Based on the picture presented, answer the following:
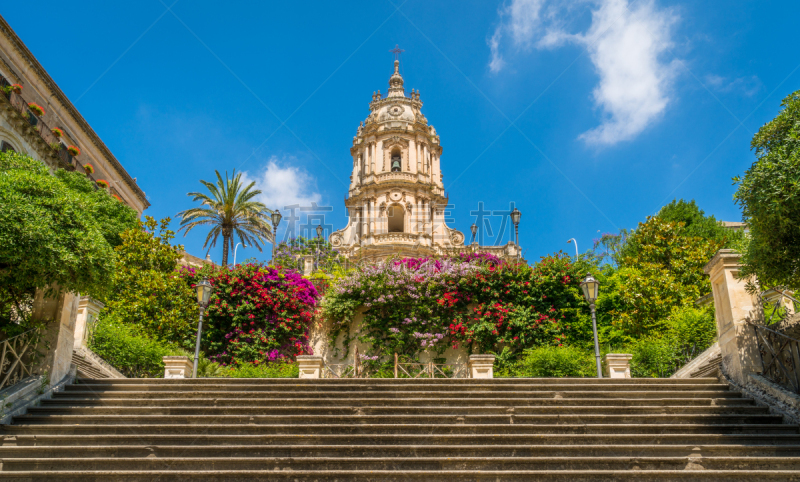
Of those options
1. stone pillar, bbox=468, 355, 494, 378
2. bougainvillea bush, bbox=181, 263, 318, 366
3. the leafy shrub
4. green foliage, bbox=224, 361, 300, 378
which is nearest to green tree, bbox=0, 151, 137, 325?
green foliage, bbox=224, 361, 300, 378

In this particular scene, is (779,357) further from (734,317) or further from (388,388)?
(388,388)

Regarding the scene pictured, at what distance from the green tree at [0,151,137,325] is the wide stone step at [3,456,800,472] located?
9.69 feet

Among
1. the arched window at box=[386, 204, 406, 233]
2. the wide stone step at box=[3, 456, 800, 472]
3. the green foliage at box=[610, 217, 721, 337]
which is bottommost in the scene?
the wide stone step at box=[3, 456, 800, 472]

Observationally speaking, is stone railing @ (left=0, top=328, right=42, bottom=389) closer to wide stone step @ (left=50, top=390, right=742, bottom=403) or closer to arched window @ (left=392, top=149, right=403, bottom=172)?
wide stone step @ (left=50, top=390, right=742, bottom=403)

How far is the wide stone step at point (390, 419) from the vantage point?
8.86 metres

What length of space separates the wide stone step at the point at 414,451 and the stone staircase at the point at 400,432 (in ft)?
0.05

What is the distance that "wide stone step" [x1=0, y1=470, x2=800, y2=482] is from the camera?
23.6 feet

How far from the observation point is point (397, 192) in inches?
1767

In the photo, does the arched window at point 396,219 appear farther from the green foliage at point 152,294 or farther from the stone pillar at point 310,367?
the stone pillar at point 310,367

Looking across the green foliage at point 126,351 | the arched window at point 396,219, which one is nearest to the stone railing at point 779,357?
the green foliage at point 126,351

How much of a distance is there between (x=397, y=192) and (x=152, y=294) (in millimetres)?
27071

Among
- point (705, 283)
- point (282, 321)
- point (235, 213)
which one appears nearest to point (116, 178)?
point (235, 213)

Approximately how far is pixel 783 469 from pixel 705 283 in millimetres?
13507

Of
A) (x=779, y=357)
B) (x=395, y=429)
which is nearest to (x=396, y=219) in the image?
(x=779, y=357)
